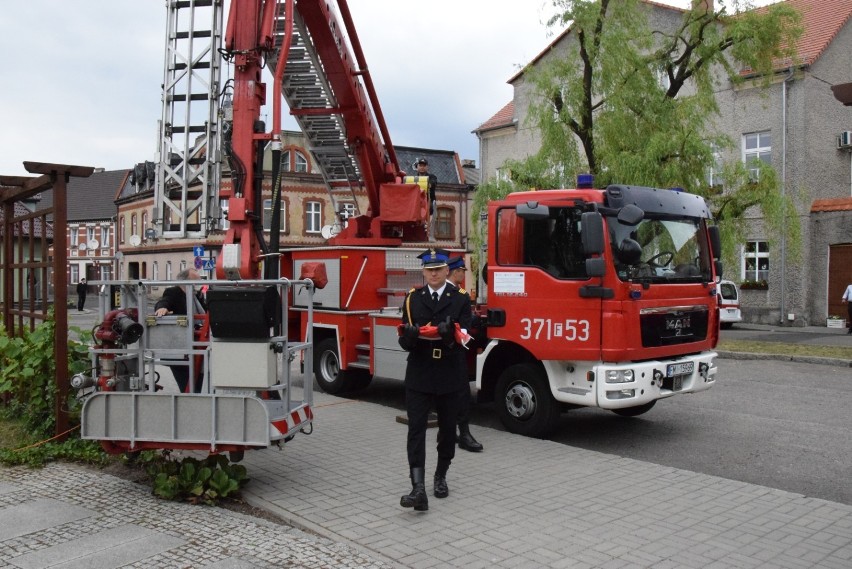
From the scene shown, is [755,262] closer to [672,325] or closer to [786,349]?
[786,349]

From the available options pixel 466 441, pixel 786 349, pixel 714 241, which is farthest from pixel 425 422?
pixel 786 349

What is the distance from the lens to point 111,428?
609 cm

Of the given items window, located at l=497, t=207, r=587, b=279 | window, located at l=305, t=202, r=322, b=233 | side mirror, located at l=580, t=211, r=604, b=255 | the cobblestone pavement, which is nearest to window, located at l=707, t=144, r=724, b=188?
window, located at l=497, t=207, r=587, b=279

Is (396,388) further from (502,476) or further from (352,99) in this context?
(502,476)

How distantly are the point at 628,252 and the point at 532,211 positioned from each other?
1095mm

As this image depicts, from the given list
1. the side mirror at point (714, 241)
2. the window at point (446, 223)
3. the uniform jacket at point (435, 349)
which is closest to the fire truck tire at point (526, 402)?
the uniform jacket at point (435, 349)

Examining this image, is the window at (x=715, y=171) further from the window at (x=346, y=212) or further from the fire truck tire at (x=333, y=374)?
the fire truck tire at (x=333, y=374)

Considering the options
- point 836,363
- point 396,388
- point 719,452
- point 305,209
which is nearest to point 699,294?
point 719,452

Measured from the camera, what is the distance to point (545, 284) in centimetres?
827

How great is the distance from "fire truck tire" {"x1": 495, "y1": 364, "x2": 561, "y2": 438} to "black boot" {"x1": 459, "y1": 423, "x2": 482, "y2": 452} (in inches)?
35.2

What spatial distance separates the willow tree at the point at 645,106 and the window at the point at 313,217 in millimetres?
31171

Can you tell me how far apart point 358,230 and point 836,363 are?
9.98 metres

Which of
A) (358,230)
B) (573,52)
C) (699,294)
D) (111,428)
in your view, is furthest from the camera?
(573,52)

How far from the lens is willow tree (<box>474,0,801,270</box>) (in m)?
18.0
